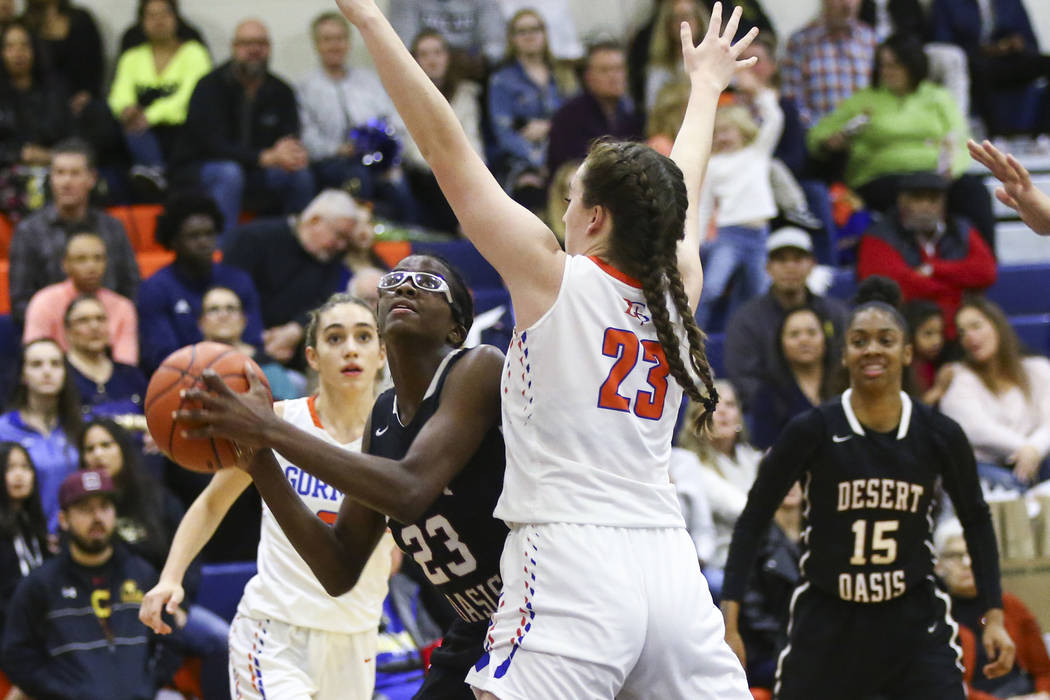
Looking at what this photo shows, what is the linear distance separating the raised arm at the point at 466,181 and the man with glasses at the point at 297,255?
18.5 ft

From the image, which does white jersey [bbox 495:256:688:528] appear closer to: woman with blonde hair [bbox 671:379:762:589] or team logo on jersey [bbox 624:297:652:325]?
team logo on jersey [bbox 624:297:652:325]

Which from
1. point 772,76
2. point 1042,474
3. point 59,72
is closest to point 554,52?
point 772,76

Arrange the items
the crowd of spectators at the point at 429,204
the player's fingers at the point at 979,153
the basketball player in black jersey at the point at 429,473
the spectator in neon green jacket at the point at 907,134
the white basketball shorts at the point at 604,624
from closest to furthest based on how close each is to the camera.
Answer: the white basketball shorts at the point at 604,624, the basketball player in black jersey at the point at 429,473, the player's fingers at the point at 979,153, the crowd of spectators at the point at 429,204, the spectator in neon green jacket at the point at 907,134

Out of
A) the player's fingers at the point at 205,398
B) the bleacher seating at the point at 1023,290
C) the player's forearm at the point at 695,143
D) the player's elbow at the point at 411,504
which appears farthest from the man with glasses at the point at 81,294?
the bleacher seating at the point at 1023,290

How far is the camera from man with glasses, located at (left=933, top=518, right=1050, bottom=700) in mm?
6980

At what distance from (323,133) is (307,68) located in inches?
58.8

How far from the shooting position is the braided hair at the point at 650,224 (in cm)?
337

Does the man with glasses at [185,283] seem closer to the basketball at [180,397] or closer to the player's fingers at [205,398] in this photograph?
the basketball at [180,397]

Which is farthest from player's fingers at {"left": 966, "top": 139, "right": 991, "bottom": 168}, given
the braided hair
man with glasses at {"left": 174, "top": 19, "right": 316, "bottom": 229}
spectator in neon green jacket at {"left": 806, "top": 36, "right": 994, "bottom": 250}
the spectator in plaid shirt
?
the spectator in plaid shirt

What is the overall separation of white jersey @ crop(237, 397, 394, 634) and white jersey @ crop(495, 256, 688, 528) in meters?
1.69

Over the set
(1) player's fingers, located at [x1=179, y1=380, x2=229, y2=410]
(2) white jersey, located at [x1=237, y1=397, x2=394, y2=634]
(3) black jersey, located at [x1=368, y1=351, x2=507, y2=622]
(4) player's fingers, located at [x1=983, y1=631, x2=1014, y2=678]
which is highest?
(1) player's fingers, located at [x1=179, y1=380, x2=229, y2=410]

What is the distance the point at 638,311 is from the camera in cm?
338

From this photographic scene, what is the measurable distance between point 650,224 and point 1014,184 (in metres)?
1.49

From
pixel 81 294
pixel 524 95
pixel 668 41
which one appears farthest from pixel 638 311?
pixel 668 41
